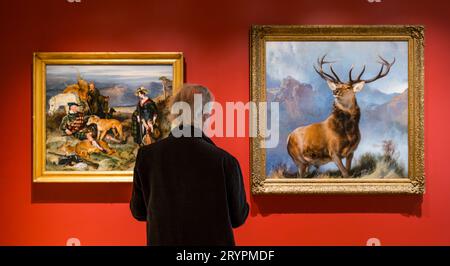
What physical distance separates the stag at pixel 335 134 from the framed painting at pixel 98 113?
0.88 m

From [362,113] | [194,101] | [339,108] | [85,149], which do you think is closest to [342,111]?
[339,108]

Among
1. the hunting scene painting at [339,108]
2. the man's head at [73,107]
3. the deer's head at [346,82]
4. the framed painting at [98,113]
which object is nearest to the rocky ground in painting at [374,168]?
the hunting scene painting at [339,108]

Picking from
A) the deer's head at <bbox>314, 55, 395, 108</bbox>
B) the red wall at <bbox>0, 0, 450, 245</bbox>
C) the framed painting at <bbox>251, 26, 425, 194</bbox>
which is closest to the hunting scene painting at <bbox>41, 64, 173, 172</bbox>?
the red wall at <bbox>0, 0, 450, 245</bbox>

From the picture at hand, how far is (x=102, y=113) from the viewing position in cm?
281

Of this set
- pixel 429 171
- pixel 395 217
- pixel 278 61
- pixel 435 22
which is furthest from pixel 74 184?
pixel 435 22

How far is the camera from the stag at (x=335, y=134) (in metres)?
2.82

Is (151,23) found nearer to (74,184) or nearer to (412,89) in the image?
(74,184)

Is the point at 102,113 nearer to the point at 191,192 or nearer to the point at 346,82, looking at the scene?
the point at 191,192

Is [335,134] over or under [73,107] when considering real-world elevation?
Answer: under

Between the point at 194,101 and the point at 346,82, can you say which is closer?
the point at 194,101

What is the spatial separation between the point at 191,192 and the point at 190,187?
2 cm

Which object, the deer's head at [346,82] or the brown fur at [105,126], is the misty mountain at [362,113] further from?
the brown fur at [105,126]

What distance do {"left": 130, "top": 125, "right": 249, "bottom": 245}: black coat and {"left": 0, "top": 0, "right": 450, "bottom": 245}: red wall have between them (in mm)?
1063

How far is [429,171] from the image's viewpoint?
2.85 metres
